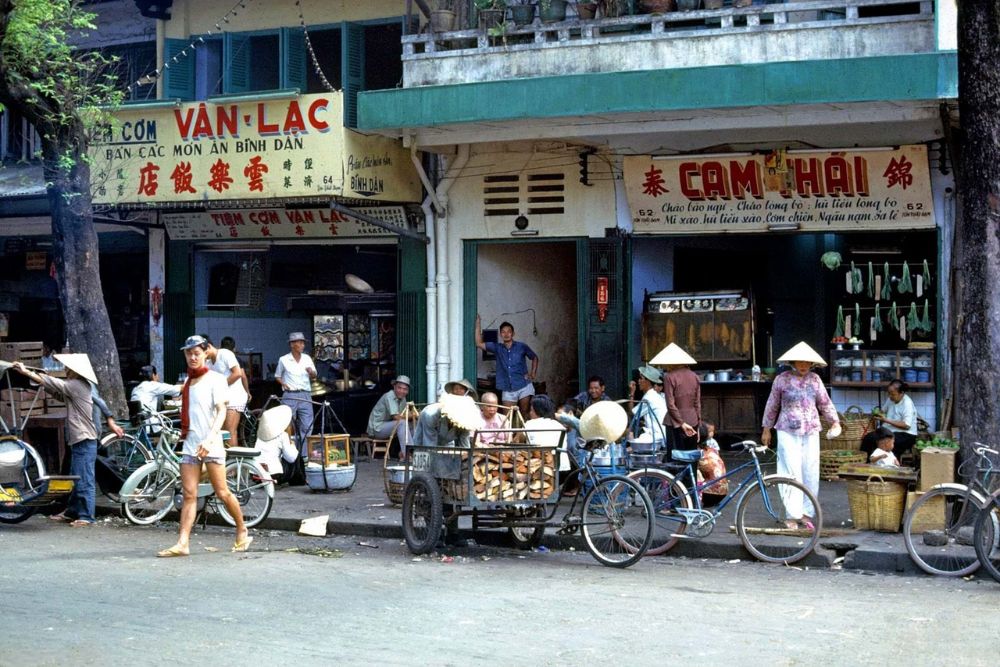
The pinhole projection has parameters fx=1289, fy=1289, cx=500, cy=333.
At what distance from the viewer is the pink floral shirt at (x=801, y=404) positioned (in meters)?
11.3

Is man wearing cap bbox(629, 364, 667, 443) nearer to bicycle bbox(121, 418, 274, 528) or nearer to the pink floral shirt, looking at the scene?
the pink floral shirt

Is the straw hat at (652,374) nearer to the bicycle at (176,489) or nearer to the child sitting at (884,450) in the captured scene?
the child sitting at (884,450)

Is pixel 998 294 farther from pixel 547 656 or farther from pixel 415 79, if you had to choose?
pixel 415 79

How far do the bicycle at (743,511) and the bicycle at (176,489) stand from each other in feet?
12.3

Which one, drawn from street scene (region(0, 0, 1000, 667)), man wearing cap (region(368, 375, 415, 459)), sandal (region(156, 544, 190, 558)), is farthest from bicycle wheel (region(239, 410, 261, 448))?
Answer: sandal (region(156, 544, 190, 558))

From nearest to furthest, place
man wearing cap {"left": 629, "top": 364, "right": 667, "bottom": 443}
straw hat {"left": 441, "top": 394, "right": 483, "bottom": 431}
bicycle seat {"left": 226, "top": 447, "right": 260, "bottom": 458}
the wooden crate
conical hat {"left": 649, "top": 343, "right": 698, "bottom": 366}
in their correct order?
straw hat {"left": 441, "top": 394, "right": 483, "bottom": 431}, bicycle seat {"left": 226, "top": 447, "right": 260, "bottom": 458}, conical hat {"left": 649, "top": 343, "right": 698, "bottom": 366}, man wearing cap {"left": 629, "top": 364, "right": 667, "bottom": 443}, the wooden crate

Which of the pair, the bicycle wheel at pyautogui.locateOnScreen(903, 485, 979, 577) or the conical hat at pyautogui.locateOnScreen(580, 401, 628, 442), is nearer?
the bicycle wheel at pyautogui.locateOnScreen(903, 485, 979, 577)

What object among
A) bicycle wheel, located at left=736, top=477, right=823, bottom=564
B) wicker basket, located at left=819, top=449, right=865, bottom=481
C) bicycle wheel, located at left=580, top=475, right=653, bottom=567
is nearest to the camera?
bicycle wheel, located at left=580, top=475, right=653, bottom=567

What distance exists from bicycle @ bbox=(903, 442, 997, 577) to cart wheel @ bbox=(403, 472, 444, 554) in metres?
Result: 3.75

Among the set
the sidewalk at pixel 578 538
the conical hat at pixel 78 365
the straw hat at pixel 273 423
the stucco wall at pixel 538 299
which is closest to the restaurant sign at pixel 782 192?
the stucco wall at pixel 538 299

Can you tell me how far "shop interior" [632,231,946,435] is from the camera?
51.0 feet

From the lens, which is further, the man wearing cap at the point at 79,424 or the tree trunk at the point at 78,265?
the tree trunk at the point at 78,265

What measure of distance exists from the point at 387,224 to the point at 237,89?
10.9 feet

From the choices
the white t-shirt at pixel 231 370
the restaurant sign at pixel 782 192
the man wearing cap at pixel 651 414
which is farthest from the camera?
the restaurant sign at pixel 782 192
